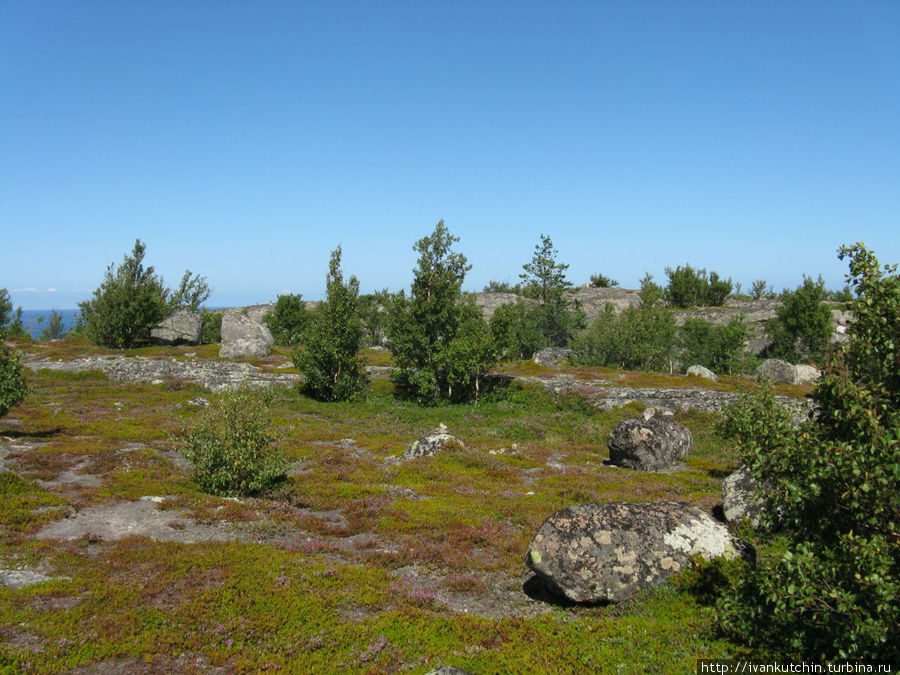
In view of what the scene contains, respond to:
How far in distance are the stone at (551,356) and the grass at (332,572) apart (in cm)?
4189

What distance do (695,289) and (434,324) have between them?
90.2 metres

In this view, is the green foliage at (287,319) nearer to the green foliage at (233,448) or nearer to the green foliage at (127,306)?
the green foliage at (127,306)

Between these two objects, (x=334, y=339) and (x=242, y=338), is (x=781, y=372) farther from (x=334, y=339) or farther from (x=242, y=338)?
(x=242, y=338)

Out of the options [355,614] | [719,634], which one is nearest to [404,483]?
[355,614]

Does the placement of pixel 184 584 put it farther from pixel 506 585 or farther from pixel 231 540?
pixel 506 585

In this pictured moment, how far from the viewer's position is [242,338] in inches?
2660

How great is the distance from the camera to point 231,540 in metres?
15.7

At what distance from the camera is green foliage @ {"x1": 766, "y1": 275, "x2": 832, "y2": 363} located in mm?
68500

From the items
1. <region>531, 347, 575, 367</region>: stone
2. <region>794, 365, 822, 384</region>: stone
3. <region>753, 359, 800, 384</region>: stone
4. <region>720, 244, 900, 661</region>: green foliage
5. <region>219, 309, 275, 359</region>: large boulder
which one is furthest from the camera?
<region>531, 347, 575, 367</region>: stone

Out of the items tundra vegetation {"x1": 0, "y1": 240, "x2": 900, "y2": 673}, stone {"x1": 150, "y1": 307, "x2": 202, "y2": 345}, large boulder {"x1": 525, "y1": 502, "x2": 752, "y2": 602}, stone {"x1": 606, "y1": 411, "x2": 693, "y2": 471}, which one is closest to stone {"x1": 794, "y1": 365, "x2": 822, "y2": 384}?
tundra vegetation {"x1": 0, "y1": 240, "x2": 900, "y2": 673}

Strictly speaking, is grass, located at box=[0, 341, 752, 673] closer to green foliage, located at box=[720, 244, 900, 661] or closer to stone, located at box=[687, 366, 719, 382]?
green foliage, located at box=[720, 244, 900, 661]

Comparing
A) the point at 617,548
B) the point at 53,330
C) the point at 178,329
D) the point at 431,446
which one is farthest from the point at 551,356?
the point at 53,330

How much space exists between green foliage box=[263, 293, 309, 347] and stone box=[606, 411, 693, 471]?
68.4 m

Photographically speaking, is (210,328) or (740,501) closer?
(740,501)
